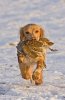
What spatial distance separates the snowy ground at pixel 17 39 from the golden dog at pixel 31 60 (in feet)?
0.49

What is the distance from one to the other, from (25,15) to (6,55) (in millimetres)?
5468

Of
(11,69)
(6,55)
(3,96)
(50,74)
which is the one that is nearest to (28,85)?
(3,96)

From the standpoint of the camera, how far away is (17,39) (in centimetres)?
1154

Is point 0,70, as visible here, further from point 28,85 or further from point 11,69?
point 28,85

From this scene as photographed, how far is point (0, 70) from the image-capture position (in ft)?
25.7

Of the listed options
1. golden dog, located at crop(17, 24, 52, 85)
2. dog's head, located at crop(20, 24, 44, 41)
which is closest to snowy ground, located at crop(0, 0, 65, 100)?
golden dog, located at crop(17, 24, 52, 85)

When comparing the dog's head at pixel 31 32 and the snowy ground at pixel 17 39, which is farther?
the dog's head at pixel 31 32

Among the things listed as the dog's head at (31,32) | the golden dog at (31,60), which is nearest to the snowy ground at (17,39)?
the golden dog at (31,60)

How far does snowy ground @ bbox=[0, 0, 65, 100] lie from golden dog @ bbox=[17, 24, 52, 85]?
15 cm

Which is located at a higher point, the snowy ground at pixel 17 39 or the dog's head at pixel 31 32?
the dog's head at pixel 31 32

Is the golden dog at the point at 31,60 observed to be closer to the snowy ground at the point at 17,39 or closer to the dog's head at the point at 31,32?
the dog's head at the point at 31,32

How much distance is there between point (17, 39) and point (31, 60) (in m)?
5.56

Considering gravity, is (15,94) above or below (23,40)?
below

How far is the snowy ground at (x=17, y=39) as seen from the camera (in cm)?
550
